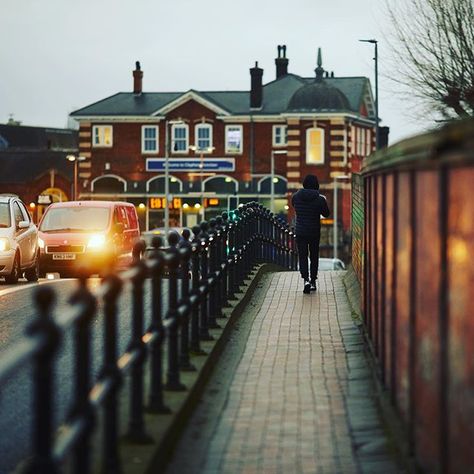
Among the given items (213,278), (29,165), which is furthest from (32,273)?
(29,165)

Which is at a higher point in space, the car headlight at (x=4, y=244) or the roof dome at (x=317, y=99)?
the roof dome at (x=317, y=99)

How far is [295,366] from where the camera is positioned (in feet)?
40.9

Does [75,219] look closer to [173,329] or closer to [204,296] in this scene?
[204,296]

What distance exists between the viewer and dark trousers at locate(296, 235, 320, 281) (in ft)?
66.7

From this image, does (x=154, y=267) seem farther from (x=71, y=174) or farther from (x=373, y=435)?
(x=71, y=174)

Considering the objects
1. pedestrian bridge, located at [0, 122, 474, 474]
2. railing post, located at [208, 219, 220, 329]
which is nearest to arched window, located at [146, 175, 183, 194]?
pedestrian bridge, located at [0, 122, 474, 474]

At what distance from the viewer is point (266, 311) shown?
1747cm

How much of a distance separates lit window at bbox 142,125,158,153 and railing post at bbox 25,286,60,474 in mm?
96210

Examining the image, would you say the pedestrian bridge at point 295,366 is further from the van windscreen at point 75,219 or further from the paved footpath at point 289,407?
the van windscreen at point 75,219

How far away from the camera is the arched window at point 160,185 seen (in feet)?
329

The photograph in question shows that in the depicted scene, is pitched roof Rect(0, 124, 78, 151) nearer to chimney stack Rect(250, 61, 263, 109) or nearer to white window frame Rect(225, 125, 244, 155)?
white window frame Rect(225, 125, 244, 155)

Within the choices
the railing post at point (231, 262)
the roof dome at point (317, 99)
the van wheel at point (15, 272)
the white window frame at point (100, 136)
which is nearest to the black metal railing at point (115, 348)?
the railing post at point (231, 262)

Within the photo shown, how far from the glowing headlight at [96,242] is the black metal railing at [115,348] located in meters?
13.5

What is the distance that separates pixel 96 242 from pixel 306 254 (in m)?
9.73
